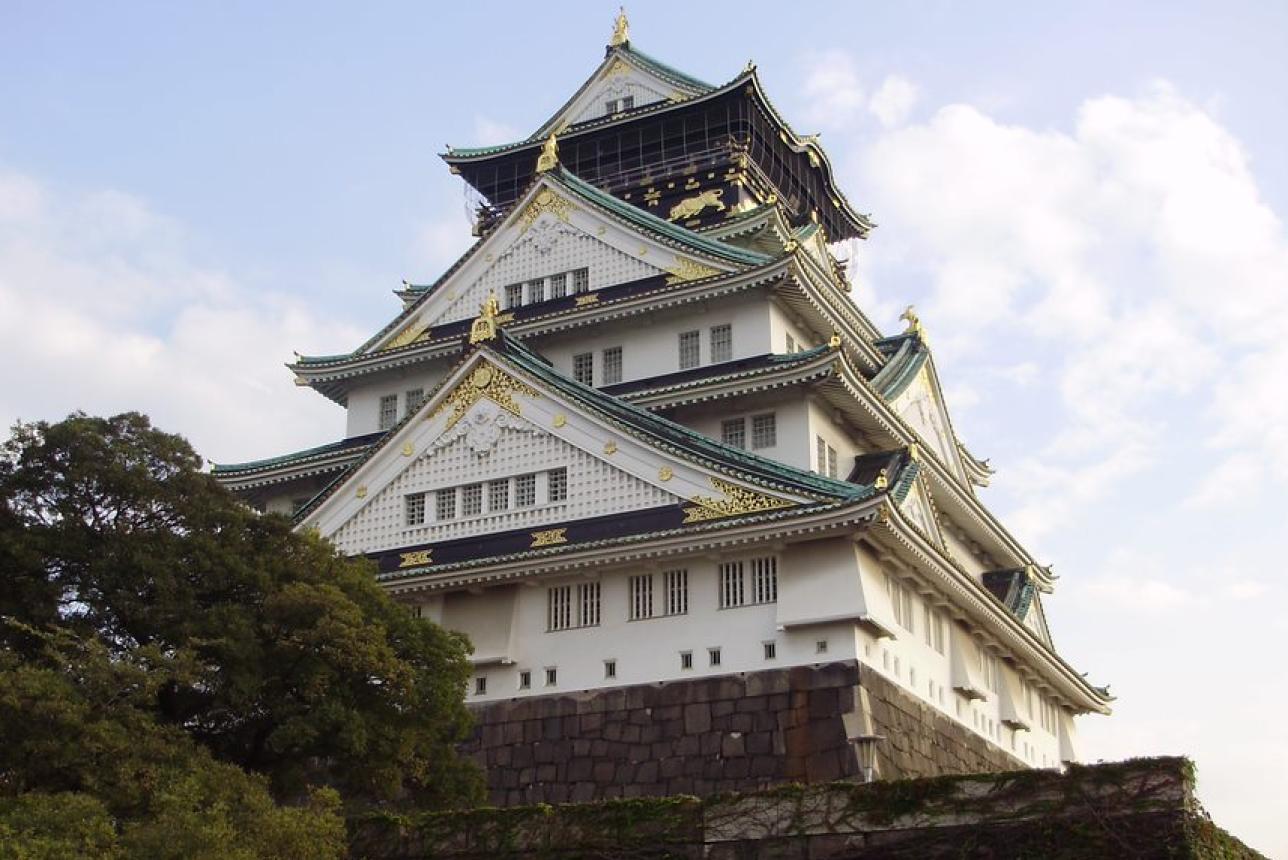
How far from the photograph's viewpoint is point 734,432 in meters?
38.5

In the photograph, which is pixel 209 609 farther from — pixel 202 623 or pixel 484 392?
pixel 484 392

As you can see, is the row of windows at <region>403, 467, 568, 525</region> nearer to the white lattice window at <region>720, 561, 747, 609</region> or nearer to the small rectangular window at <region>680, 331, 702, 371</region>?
the white lattice window at <region>720, 561, 747, 609</region>

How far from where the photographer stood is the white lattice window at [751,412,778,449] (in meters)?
37.8

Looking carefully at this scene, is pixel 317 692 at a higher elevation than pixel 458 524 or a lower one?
lower

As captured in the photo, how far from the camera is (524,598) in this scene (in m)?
34.8

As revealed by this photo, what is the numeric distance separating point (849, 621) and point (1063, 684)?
16.0 meters

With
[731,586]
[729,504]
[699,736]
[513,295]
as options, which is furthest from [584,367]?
[699,736]

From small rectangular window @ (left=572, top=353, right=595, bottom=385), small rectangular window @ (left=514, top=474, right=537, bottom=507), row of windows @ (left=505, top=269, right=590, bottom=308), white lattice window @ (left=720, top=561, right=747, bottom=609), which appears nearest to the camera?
white lattice window @ (left=720, top=561, right=747, bottom=609)

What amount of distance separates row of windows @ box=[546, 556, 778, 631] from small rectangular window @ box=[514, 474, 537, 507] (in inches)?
84.6

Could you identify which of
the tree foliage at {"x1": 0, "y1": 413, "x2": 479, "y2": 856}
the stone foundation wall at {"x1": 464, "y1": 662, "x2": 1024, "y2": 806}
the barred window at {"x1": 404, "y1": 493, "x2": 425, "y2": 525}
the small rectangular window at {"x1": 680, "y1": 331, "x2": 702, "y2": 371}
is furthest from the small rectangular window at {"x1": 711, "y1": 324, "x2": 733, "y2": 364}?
the tree foliage at {"x1": 0, "y1": 413, "x2": 479, "y2": 856}

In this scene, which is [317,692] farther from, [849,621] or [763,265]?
[763,265]

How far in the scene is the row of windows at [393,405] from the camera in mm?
44062

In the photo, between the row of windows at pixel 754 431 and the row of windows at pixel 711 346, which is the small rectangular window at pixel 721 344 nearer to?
the row of windows at pixel 711 346

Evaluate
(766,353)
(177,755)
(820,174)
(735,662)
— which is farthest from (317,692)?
(820,174)
